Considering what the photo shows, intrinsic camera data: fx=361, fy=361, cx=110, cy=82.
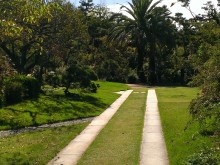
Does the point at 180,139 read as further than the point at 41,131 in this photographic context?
No

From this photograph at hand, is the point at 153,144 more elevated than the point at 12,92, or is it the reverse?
the point at 12,92

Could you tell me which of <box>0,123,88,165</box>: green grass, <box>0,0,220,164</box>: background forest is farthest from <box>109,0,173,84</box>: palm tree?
<box>0,123,88,165</box>: green grass

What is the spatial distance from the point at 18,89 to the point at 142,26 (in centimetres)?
2765

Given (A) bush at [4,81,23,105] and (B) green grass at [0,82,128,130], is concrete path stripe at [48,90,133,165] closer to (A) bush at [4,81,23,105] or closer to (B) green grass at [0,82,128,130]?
(B) green grass at [0,82,128,130]

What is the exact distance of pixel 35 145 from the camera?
34.2ft

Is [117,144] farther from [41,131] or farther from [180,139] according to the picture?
[41,131]

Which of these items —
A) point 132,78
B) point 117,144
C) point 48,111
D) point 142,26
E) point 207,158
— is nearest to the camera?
point 207,158

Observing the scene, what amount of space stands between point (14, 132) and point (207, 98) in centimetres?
722

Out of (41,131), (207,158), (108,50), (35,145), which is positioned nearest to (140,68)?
(108,50)

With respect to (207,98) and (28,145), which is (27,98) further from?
(207,98)

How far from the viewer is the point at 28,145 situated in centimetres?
1052

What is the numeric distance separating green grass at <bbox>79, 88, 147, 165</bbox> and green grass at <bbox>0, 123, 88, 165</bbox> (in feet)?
3.13

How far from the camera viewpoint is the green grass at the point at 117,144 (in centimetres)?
881

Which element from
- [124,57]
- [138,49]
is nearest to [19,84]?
[138,49]
